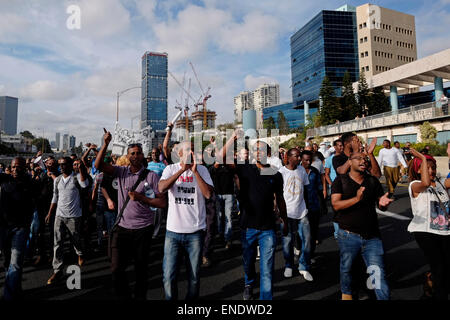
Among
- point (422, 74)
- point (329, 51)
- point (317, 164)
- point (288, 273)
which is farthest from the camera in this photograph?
point (329, 51)

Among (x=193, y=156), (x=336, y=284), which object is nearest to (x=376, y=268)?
(x=336, y=284)

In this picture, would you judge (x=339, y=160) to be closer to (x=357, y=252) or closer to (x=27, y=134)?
(x=357, y=252)

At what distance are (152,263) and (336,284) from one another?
9.71ft

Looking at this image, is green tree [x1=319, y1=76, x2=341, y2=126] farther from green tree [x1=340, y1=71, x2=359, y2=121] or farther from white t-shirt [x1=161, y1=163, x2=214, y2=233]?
white t-shirt [x1=161, y1=163, x2=214, y2=233]

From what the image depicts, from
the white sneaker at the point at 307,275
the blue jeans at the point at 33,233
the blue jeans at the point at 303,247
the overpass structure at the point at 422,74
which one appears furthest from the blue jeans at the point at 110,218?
the overpass structure at the point at 422,74

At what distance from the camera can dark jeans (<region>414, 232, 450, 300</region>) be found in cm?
298

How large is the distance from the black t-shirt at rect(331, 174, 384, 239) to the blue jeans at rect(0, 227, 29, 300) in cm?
382

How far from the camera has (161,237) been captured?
21.5 ft

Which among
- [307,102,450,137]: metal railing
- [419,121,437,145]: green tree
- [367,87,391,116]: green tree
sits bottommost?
[419,121,437,145]: green tree

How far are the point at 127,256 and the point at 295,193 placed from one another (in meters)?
2.53

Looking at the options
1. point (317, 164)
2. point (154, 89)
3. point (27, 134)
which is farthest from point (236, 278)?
point (154, 89)

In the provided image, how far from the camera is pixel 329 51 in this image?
242 ft

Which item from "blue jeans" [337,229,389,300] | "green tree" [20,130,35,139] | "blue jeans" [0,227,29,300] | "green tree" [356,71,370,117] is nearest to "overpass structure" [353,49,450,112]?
"green tree" [356,71,370,117]
